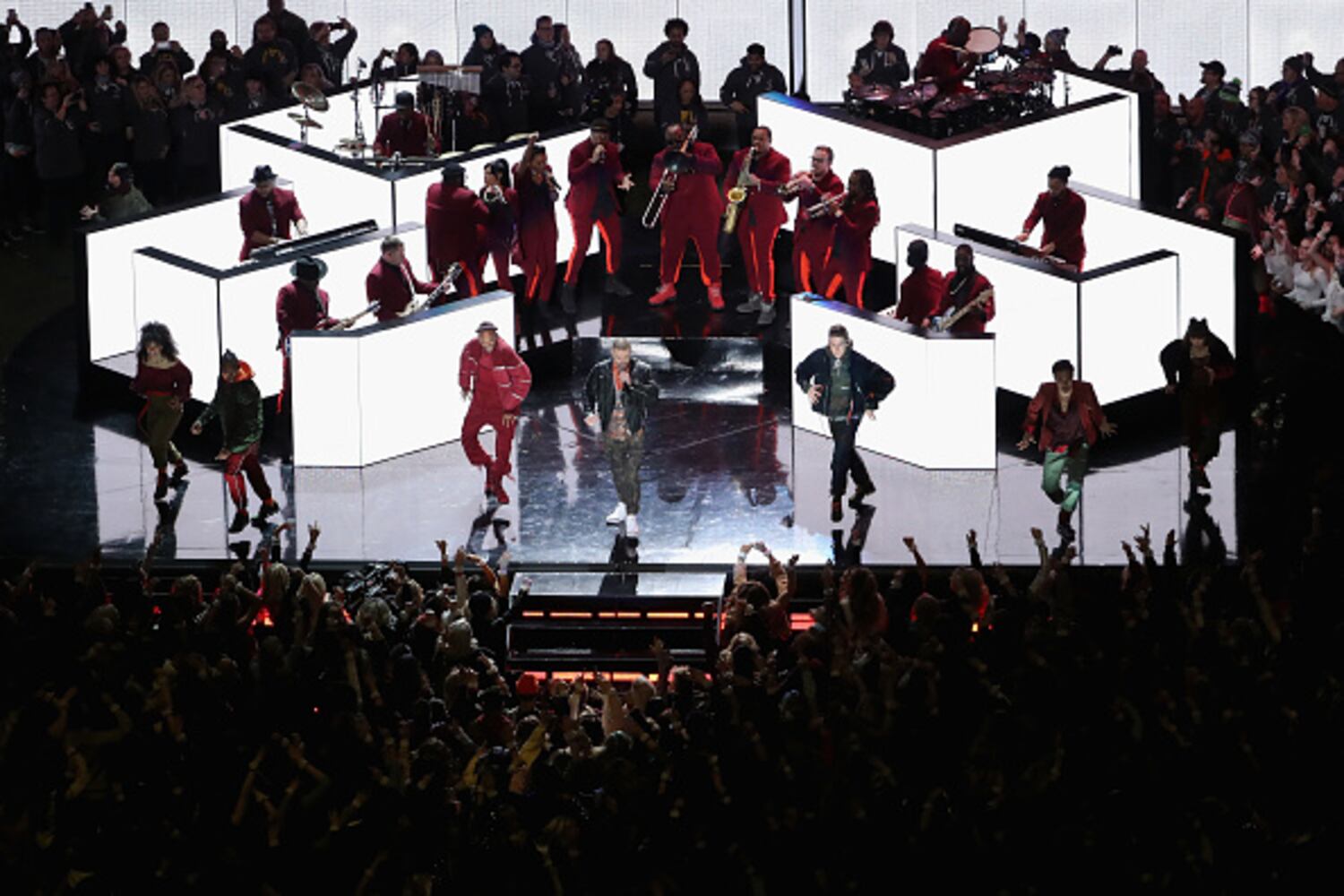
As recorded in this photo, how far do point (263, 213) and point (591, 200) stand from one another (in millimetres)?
2430

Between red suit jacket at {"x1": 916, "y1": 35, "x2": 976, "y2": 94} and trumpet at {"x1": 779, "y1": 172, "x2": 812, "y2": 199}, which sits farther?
red suit jacket at {"x1": 916, "y1": 35, "x2": 976, "y2": 94}

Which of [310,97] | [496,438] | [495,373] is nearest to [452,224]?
[310,97]

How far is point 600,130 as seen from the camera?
20688mm

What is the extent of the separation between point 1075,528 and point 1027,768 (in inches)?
238

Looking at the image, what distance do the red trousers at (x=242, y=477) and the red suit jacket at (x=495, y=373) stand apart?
132cm

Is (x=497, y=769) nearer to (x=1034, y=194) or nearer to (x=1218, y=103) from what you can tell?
(x=1034, y=194)

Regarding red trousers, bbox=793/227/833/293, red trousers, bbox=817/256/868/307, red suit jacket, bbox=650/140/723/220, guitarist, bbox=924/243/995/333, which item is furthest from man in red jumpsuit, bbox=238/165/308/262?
guitarist, bbox=924/243/995/333

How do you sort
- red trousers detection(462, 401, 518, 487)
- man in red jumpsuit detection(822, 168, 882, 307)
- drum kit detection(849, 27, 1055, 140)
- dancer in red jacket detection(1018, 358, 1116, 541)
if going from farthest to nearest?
drum kit detection(849, 27, 1055, 140), man in red jumpsuit detection(822, 168, 882, 307), red trousers detection(462, 401, 518, 487), dancer in red jacket detection(1018, 358, 1116, 541)

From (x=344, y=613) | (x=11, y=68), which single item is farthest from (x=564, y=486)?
(x=11, y=68)

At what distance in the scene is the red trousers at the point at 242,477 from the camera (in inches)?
671

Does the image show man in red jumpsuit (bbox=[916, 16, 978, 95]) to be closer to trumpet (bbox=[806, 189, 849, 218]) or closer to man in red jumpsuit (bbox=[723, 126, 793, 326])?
man in red jumpsuit (bbox=[723, 126, 793, 326])

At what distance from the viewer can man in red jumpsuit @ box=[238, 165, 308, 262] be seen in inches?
799

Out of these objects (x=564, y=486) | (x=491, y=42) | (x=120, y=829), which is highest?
(x=491, y=42)

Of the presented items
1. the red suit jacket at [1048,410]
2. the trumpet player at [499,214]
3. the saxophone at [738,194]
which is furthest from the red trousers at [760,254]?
the red suit jacket at [1048,410]
